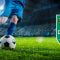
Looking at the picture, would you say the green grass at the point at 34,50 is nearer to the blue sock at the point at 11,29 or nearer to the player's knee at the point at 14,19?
the blue sock at the point at 11,29

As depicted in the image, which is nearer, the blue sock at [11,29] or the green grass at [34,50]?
the green grass at [34,50]

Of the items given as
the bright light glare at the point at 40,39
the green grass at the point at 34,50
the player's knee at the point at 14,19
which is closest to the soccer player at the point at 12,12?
the player's knee at the point at 14,19

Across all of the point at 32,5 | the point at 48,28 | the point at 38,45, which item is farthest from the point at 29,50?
the point at 32,5

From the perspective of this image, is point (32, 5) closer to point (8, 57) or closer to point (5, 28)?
point (5, 28)

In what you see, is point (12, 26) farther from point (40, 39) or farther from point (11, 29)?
point (40, 39)

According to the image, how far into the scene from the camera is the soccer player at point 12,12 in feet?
12.7

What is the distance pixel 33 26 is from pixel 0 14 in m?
0.56

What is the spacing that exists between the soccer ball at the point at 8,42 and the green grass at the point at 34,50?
7 centimetres

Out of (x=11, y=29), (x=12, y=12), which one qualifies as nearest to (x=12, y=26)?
(x=11, y=29)

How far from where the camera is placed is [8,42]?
388 centimetres

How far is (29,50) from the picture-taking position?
3.78 meters

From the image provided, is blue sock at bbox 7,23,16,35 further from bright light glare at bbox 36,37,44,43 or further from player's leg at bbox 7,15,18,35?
bright light glare at bbox 36,37,44,43

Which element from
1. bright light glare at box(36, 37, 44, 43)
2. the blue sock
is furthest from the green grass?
the blue sock

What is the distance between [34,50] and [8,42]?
1.41ft
